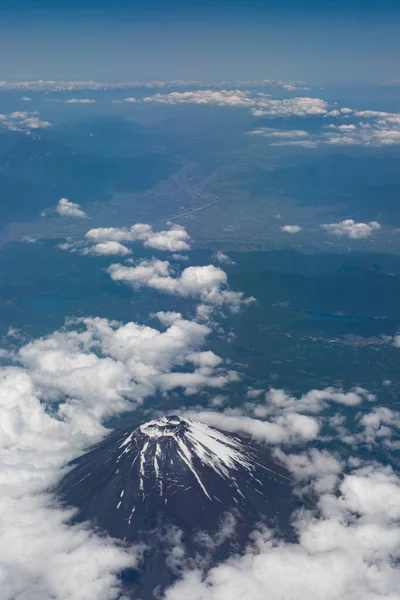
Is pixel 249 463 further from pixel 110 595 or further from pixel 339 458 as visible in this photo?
pixel 110 595

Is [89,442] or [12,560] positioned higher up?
[12,560]

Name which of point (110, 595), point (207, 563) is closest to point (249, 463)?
point (207, 563)

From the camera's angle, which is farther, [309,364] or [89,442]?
[309,364]

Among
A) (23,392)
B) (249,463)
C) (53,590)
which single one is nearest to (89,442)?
(23,392)

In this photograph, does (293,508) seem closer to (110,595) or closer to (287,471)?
(287,471)

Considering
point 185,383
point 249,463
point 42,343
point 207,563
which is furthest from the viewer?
point 42,343

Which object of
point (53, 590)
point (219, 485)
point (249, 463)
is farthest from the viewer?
point (249, 463)

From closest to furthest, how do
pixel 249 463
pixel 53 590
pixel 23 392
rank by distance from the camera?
pixel 53 590, pixel 249 463, pixel 23 392
